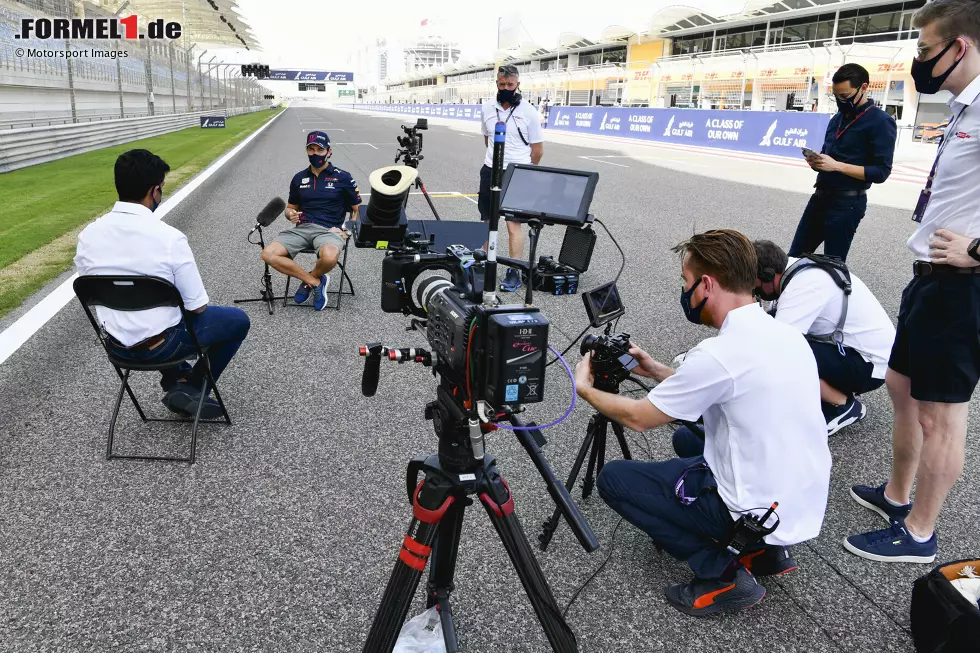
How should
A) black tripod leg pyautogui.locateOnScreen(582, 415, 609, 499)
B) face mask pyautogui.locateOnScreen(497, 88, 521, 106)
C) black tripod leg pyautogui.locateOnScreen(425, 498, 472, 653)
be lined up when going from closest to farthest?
black tripod leg pyautogui.locateOnScreen(425, 498, 472, 653), black tripod leg pyautogui.locateOnScreen(582, 415, 609, 499), face mask pyautogui.locateOnScreen(497, 88, 521, 106)

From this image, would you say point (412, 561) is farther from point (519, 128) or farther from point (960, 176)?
point (519, 128)

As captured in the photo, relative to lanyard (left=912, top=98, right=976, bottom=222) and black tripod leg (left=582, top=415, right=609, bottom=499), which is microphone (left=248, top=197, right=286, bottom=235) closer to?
black tripod leg (left=582, top=415, right=609, bottom=499)

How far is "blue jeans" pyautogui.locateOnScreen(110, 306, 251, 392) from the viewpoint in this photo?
3.39 m

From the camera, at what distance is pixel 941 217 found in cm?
262

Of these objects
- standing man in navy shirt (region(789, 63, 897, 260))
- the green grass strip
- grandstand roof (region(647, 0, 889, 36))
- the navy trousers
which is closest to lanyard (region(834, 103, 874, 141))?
standing man in navy shirt (region(789, 63, 897, 260))

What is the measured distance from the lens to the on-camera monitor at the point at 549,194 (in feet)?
9.56

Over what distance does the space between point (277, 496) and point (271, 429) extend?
0.71 m

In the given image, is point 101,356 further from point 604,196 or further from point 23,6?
point 23,6

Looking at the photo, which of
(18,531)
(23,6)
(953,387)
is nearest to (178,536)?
(18,531)

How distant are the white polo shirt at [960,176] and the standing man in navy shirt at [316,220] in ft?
14.8

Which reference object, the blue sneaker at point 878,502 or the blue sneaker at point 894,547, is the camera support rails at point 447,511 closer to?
the blue sneaker at point 894,547

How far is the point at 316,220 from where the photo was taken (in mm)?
6301

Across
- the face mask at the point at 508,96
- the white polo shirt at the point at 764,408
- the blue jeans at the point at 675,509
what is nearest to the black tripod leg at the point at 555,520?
the blue jeans at the point at 675,509

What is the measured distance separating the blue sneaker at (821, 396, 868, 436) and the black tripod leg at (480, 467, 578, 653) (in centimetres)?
247
